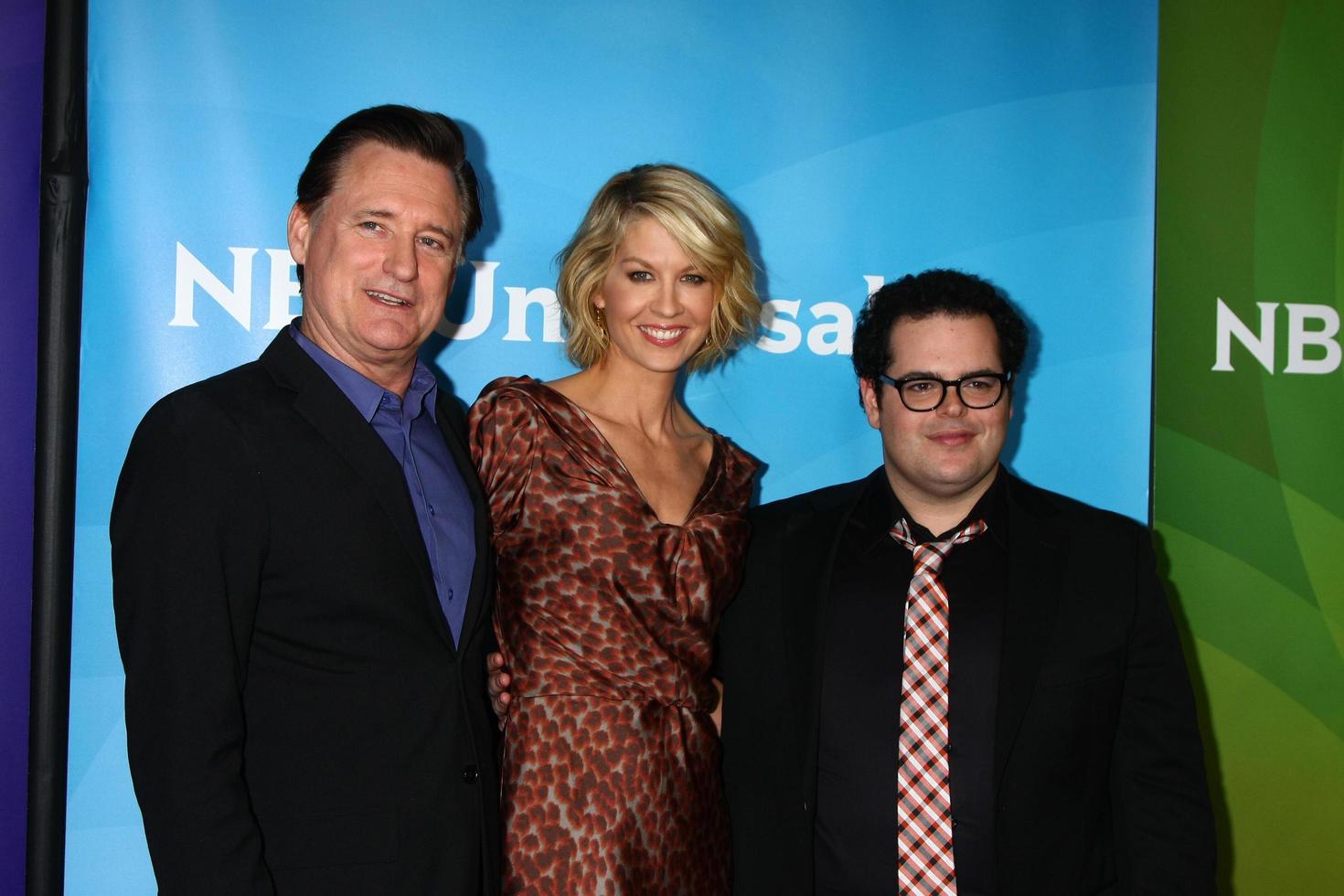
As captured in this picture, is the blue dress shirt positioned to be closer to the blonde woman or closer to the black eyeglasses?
the blonde woman

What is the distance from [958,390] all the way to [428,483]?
1047mm

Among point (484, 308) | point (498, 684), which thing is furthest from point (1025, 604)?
point (484, 308)

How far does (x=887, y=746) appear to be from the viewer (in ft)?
6.66

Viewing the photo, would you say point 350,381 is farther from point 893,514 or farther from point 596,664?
point 893,514

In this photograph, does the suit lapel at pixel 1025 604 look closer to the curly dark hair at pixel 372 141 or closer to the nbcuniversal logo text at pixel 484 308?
the nbcuniversal logo text at pixel 484 308

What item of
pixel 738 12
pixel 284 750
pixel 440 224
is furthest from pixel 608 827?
pixel 738 12

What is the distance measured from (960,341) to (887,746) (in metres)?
0.82

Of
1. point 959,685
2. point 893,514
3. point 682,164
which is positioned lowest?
point 959,685

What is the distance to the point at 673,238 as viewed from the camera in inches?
92.5

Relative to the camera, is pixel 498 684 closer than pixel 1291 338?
Yes

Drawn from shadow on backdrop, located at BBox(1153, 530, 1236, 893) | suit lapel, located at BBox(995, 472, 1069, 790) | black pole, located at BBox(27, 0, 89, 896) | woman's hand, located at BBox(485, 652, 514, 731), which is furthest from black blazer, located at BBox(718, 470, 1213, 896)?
black pole, located at BBox(27, 0, 89, 896)

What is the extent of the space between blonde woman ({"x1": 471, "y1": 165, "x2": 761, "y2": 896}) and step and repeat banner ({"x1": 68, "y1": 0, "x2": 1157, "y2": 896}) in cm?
47

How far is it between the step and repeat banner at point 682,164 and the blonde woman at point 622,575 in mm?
467

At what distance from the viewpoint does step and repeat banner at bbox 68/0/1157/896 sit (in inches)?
102
